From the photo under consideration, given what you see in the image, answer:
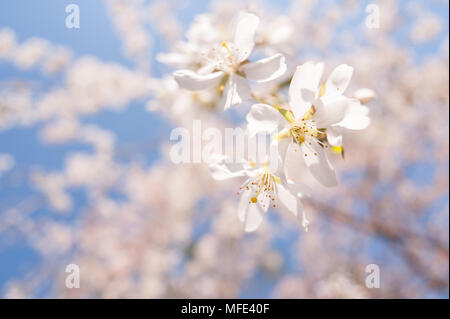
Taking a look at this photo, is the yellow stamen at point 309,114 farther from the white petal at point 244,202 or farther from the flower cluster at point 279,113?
the white petal at point 244,202

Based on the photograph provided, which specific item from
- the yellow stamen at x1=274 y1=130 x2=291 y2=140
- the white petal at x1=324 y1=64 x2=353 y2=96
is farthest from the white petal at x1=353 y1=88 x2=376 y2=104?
the yellow stamen at x1=274 y1=130 x2=291 y2=140

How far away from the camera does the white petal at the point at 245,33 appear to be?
22.7 inches

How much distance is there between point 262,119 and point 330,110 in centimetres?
12

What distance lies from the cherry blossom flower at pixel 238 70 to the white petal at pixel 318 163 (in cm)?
16

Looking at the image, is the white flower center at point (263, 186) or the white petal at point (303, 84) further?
the white flower center at point (263, 186)

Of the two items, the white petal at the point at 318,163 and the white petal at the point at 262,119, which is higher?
the white petal at the point at 262,119

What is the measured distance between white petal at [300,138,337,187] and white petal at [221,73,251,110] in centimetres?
16

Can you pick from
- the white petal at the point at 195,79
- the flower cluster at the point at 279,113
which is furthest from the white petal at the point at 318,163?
the white petal at the point at 195,79

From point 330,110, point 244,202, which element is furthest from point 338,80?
point 244,202

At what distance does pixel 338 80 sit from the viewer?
0.52 meters

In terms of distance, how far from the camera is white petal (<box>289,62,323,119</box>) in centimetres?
49
